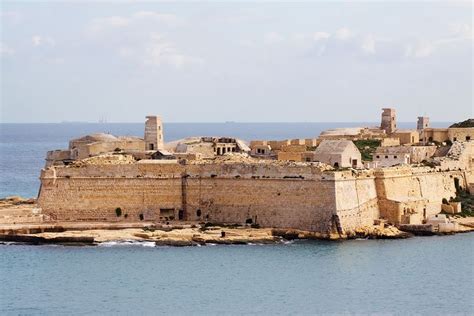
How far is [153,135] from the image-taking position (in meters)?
49.8

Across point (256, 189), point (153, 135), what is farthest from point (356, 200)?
point (153, 135)

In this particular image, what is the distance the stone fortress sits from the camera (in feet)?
134

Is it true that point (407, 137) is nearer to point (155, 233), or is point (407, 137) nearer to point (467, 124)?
point (467, 124)

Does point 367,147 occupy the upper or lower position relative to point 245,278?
upper

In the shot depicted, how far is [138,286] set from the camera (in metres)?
33.7

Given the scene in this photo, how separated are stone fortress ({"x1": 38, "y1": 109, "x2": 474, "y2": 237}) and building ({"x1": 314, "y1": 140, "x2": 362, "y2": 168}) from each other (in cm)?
4

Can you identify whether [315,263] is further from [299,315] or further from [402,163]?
[402,163]

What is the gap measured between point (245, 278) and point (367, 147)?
1789cm

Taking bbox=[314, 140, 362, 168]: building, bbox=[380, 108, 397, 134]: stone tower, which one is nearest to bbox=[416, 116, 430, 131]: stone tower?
bbox=[380, 108, 397, 134]: stone tower

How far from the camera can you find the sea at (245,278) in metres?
31.0

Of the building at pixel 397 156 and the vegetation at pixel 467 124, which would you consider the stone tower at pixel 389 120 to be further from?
the building at pixel 397 156

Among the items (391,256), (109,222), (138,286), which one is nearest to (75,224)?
(109,222)

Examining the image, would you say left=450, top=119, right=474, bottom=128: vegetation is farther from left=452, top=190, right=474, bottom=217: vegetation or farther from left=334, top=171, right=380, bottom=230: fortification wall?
left=334, top=171, right=380, bottom=230: fortification wall

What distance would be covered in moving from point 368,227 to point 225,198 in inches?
214
